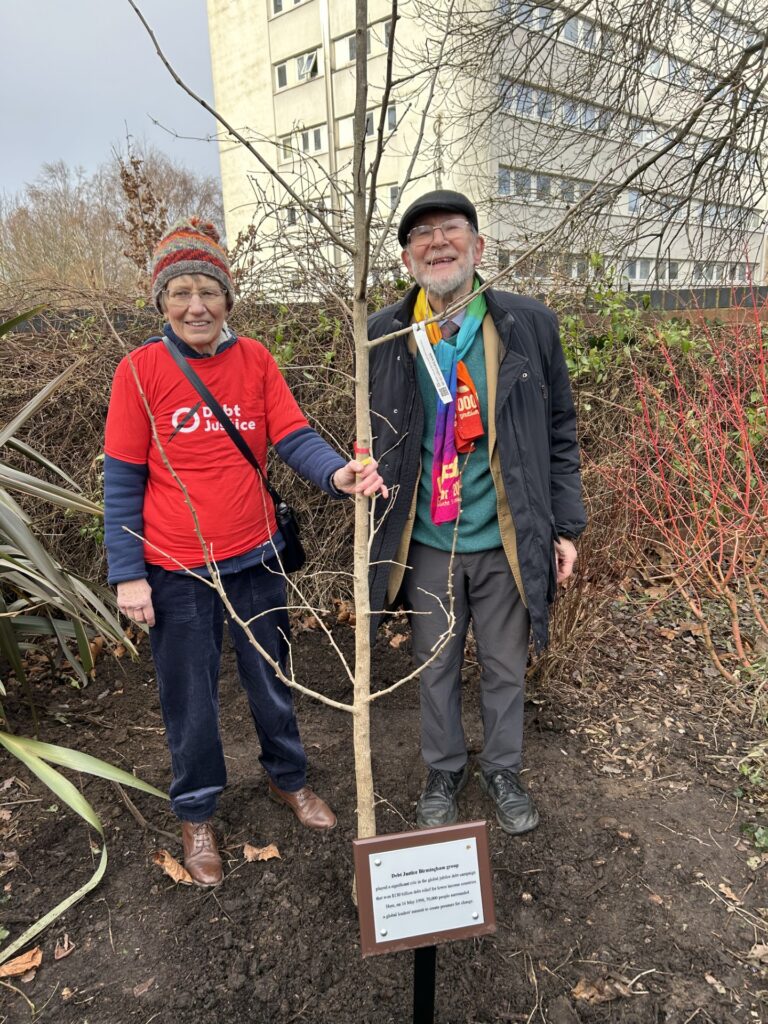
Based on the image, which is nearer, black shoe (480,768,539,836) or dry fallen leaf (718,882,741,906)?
dry fallen leaf (718,882,741,906)

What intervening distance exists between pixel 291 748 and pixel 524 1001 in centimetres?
101

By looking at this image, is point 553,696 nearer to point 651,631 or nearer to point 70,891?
point 651,631

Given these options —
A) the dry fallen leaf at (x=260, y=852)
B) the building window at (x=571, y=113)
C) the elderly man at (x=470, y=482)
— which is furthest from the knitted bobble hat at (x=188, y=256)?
the building window at (x=571, y=113)

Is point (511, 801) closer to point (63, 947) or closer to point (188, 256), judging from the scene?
point (63, 947)

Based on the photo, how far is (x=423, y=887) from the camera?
1275 mm

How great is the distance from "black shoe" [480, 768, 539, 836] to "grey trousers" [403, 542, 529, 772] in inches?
1.5

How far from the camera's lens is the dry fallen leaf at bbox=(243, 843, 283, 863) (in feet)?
6.95

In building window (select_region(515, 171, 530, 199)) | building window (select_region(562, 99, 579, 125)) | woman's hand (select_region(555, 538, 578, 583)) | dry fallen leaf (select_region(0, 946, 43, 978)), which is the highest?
building window (select_region(562, 99, 579, 125))

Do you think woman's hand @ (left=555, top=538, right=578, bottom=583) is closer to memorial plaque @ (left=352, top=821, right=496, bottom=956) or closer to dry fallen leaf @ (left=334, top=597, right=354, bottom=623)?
memorial plaque @ (left=352, top=821, right=496, bottom=956)

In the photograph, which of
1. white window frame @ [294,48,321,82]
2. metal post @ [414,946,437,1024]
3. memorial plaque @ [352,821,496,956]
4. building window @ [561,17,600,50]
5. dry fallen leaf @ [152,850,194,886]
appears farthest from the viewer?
white window frame @ [294,48,321,82]

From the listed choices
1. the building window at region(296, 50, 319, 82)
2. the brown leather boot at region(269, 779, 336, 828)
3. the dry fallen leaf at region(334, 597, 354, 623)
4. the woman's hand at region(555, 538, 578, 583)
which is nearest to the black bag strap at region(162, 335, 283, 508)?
the woman's hand at region(555, 538, 578, 583)

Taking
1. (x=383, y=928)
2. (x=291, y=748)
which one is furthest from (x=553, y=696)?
(x=383, y=928)

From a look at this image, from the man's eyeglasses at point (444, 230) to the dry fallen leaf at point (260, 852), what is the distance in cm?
206

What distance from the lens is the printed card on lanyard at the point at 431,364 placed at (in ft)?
Answer: 5.48
